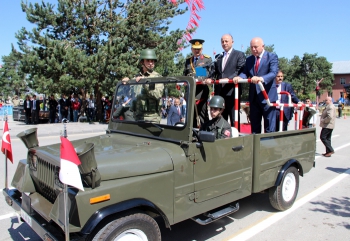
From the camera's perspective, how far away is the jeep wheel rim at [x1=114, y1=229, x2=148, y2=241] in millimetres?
2664

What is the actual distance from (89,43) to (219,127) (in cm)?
1628

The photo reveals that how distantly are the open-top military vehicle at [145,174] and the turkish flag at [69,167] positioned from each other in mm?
81

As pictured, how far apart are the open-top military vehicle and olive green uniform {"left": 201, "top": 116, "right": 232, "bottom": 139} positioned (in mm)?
216

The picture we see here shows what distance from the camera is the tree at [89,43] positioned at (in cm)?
1655

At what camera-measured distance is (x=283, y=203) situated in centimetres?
461

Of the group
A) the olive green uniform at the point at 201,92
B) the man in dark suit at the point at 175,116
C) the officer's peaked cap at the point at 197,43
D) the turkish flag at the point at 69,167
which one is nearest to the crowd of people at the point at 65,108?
the olive green uniform at the point at 201,92

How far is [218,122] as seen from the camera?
13.0 ft

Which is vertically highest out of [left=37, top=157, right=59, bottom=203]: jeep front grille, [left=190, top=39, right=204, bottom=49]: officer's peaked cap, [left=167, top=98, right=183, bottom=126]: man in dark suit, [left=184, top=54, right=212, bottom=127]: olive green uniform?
[left=190, top=39, right=204, bottom=49]: officer's peaked cap

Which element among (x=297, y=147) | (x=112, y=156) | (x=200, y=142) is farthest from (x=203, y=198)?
(x=297, y=147)

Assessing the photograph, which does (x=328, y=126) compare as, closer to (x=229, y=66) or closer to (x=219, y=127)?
(x=229, y=66)

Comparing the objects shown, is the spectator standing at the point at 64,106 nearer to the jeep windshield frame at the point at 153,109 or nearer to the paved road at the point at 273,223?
the paved road at the point at 273,223

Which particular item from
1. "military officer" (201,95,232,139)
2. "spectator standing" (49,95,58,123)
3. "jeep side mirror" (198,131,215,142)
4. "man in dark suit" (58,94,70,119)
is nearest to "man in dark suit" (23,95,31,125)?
"spectator standing" (49,95,58,123)

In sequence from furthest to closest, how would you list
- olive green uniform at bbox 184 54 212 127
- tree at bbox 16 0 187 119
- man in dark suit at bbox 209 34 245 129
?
tree at bbox 16 0 187 119, man in dark suit at bbox 209 34 245 129, olive green uniform at bbox 184 54 212 127

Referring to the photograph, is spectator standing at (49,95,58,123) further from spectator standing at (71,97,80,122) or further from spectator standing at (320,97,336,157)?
spectator standing at (320,97,336,157)
